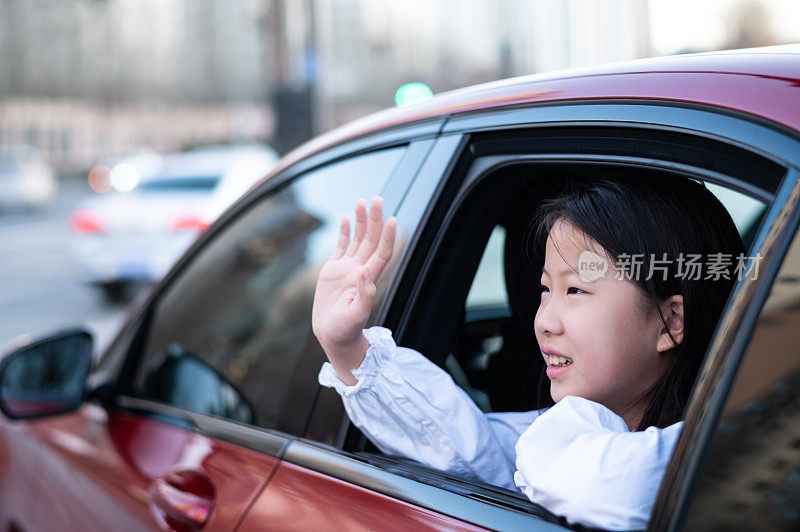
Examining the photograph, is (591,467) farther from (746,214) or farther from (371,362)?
(746,214)

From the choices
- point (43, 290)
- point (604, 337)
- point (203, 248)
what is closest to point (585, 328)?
point (604, 337)

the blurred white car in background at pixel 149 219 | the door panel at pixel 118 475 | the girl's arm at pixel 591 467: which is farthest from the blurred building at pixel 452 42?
the blurred white car in background at pixel 149 219

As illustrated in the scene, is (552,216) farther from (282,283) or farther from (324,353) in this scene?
(282,283)

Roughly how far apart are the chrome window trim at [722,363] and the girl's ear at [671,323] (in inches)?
12.1

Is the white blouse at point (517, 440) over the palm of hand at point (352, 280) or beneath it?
beneath

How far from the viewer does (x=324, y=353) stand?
4.90ft

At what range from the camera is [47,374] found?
2.02 meters

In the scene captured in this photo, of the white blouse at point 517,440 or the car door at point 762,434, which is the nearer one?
the car door at point 762,434

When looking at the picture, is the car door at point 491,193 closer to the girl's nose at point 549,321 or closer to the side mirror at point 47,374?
the girl's nose at point 549,321

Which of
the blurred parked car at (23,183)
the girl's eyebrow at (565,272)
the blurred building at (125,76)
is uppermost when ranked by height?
the blurred building at (125,76)

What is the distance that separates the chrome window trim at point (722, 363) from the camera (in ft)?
2.65

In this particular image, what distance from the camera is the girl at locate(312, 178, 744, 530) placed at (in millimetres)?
1179

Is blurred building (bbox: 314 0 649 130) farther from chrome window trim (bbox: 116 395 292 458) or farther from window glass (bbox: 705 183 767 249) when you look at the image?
chrome window trim (bbox: 116 395 292 458)

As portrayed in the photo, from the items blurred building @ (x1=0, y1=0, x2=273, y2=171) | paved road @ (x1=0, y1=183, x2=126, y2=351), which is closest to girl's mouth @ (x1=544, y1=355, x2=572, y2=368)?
paved road @ (x1=0, y1=183, x2=126, y2=351)
